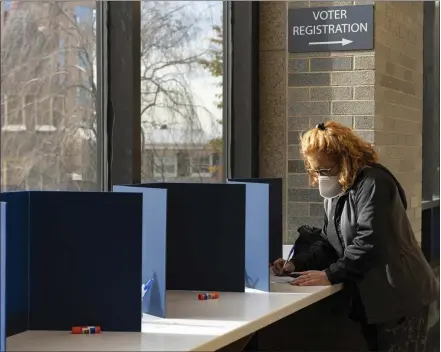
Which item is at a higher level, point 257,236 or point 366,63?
point 366,63

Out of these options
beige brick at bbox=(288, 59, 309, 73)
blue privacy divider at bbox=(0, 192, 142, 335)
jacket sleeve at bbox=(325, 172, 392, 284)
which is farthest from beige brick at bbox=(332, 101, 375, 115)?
blue privacy divider at bbox=(0, 192, 142, 335)

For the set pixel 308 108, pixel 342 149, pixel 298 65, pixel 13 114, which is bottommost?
pixel 342 149

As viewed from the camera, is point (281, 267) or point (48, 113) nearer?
point (48, 113)

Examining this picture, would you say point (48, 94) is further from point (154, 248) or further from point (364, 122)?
point (364, 122)

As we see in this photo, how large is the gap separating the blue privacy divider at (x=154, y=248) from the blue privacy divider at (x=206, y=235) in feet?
1.42

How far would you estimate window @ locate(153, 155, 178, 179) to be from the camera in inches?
163

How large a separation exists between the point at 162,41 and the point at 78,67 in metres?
0.66

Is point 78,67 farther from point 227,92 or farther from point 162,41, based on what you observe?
point 227,92

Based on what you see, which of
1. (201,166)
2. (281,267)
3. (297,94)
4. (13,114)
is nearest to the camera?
(13,114)

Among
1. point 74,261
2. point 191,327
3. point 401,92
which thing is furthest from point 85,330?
point 401,92

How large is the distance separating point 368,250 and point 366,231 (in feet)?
0.24

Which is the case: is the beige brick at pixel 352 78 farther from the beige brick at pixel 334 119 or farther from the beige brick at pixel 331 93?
the beige brick at pixel 334 119

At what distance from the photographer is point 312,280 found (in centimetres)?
353

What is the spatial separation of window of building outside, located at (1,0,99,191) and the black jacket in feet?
3.53
